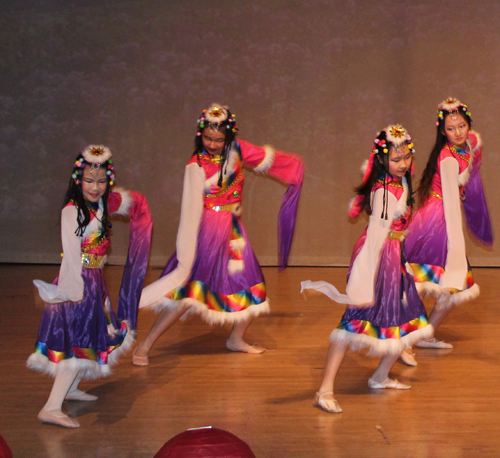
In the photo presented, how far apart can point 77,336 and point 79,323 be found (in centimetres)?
5

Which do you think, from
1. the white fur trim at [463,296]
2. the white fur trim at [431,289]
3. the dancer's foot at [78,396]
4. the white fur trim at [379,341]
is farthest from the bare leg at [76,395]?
the white fur trim at [463,296]

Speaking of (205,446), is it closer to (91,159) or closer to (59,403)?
(59,403)

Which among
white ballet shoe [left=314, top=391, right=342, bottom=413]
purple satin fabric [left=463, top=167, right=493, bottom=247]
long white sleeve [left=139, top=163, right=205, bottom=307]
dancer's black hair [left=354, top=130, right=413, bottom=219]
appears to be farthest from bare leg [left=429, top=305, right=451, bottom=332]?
long white sleeve [left=139, top=163, right=205, bottom=307]

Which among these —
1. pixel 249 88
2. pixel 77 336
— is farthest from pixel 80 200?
pixel 249 88

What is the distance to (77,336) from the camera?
2.61 m

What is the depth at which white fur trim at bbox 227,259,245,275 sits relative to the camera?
3436 millimetres

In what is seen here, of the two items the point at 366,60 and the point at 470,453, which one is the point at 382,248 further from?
the point at 366,60

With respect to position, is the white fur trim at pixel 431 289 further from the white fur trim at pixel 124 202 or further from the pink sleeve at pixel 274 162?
the white fur trim at pixel 124 202

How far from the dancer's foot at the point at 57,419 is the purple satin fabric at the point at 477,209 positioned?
8.12 ft

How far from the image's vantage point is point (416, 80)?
616 cm

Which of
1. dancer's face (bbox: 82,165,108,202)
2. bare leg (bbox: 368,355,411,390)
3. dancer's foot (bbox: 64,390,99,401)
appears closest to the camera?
dancer's face (bbox: 82,165,108,202)

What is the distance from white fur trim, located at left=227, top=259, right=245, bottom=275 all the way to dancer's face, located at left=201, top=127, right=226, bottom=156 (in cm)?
60

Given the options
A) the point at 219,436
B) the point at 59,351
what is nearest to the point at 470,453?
the point at 219,436

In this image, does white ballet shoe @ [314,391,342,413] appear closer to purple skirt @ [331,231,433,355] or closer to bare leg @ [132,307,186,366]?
purple skirt @ [331,231,433,355]
